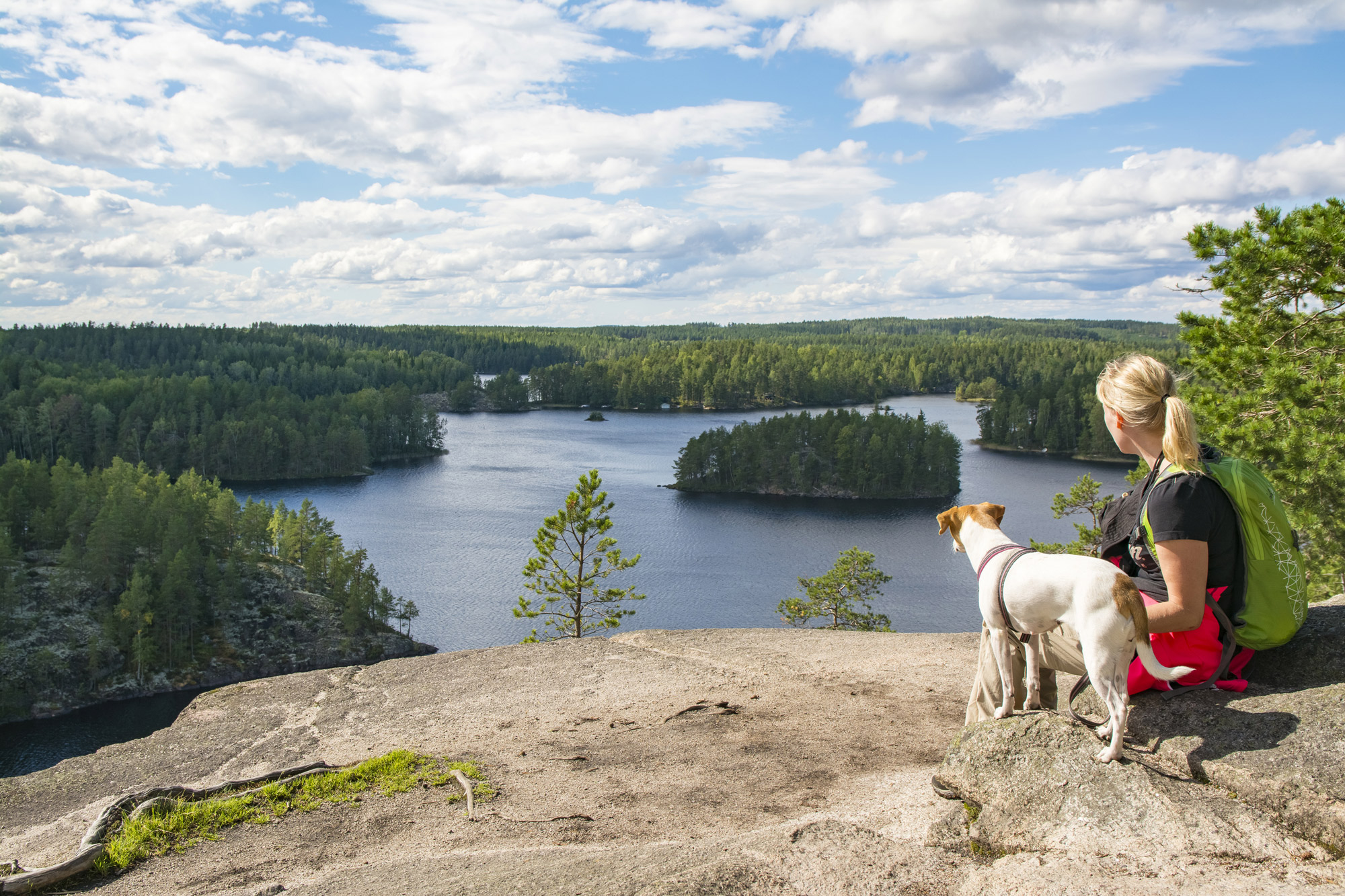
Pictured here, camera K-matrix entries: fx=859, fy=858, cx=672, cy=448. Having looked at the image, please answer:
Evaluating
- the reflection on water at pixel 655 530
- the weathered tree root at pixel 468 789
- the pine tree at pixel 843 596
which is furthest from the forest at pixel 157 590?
the weathered tree root at pixel 468 789

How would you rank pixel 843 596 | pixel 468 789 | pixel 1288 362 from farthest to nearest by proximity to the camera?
pixel 843 596 < pixel 1288 362 < pixel 468 789

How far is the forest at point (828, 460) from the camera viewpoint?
7462cm

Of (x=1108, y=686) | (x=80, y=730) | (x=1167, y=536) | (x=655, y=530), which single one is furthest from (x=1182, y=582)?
(x=655, y=530)

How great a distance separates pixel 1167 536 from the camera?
4.05 m

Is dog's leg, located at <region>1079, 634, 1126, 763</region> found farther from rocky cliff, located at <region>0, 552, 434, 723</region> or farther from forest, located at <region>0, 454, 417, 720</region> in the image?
forest, located at <region>0, 454, 417, 720</region>

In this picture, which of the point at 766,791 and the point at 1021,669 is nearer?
the point at 1021,669

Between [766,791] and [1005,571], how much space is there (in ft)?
7.48

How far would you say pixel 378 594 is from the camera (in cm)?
4269

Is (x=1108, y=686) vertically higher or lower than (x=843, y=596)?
higher

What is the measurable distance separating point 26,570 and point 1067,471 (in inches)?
3104

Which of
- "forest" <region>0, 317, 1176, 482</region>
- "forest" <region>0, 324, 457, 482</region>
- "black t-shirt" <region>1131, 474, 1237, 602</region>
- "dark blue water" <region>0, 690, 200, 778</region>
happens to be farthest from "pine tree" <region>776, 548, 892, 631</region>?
"forest" <region>0, 324, 457, 482</region>

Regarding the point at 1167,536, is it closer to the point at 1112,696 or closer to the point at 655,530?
the point at 1112,696

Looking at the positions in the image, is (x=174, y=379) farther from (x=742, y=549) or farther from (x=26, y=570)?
(x=742, y=549)

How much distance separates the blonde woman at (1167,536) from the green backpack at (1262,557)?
0.05 metres
